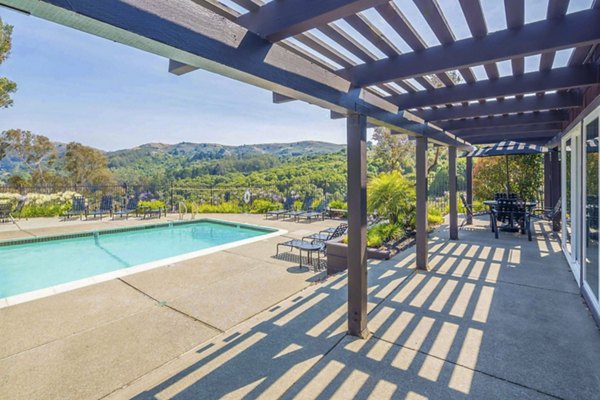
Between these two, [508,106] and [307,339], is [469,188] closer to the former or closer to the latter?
[508,106]

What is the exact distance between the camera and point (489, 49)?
2385mm

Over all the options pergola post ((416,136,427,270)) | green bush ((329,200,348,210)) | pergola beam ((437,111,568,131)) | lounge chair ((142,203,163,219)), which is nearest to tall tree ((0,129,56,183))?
lounge chair ((142,203,163,219))

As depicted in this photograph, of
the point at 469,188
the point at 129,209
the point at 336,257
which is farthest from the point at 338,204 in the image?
the point at 129,209

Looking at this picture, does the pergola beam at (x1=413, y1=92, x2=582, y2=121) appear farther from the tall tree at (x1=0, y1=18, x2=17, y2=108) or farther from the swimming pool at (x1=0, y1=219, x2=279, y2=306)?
the tall tree at (x1=0, y1=18, x2=17, y2=108)

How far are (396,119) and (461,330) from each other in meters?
2.61

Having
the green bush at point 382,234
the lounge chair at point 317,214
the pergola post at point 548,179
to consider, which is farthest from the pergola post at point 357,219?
the pergola post at point 548,179

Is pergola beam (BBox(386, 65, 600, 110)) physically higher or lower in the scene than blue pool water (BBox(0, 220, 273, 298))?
higher

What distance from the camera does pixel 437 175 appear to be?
13.6 m

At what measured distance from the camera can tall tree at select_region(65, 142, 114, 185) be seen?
2342 cm

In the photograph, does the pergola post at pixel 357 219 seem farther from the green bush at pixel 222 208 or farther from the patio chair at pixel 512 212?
the green bush at pixel 222 208

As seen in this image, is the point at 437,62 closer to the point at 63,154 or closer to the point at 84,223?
the point at 84,223

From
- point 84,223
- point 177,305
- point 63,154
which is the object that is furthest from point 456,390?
point 63,154

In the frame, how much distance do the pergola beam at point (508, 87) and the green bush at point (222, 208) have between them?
11538 millimetres

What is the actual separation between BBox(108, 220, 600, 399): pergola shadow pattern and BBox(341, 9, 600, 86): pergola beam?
8.38ft
